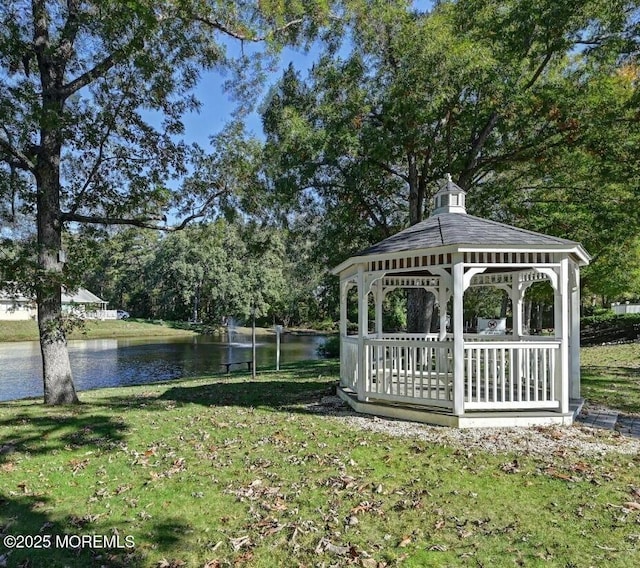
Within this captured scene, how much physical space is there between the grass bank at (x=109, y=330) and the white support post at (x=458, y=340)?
33.6 m

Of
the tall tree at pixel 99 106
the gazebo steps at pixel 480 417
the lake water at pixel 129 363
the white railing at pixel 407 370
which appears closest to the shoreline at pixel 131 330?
the lake water at pixel 129 363

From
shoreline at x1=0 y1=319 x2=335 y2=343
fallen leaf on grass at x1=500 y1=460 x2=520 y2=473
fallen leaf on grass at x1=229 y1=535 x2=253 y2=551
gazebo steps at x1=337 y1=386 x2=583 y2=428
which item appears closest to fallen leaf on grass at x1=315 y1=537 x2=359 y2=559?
fallen leaf on grass at x1=229 y1=535 x2=253 y2=551

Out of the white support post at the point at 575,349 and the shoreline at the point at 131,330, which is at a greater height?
the white support post at the point at 575,349

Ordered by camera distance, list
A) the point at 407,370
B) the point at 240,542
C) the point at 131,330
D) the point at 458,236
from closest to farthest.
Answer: the point at 240,542 → the point at 458,236 → the point at 407,370 → the point at 131,330

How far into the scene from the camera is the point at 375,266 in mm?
7809

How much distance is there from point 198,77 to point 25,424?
22.8 feet

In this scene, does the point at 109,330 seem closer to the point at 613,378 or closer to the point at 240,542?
the point at 613,378

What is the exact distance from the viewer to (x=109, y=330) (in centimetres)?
4184

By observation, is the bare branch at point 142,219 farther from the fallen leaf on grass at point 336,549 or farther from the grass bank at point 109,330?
the grass bank at point 109,330

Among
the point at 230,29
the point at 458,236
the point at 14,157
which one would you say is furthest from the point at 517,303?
the point at 14,157

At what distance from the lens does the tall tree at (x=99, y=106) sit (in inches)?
297

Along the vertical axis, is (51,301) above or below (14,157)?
below

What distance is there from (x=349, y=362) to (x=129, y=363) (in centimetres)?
1774

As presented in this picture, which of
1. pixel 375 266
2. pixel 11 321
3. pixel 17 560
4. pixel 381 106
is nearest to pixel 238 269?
pixel 11 321
